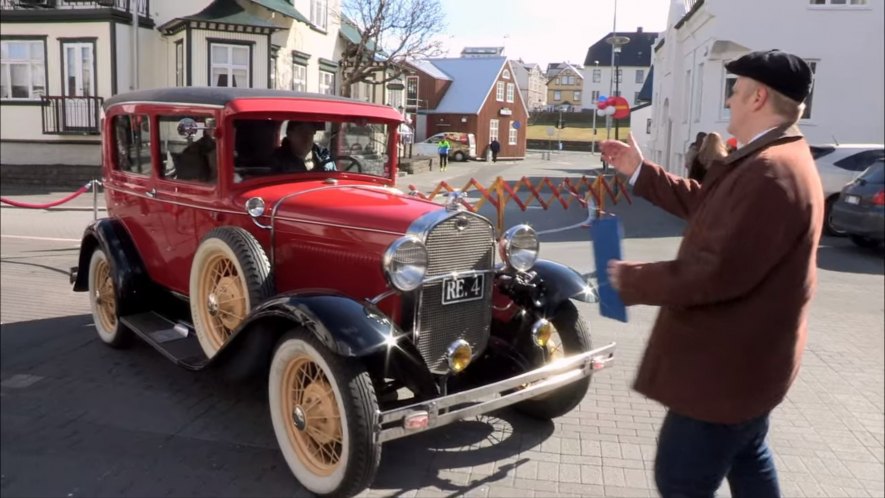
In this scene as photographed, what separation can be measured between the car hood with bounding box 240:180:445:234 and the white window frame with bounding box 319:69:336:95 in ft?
1.88

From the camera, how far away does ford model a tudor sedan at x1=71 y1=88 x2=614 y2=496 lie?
9.55ft

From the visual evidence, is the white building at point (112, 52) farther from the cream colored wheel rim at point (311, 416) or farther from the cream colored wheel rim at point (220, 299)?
the cream colored wheel rim at point (311, 416)

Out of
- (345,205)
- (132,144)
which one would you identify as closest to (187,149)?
(132,144)

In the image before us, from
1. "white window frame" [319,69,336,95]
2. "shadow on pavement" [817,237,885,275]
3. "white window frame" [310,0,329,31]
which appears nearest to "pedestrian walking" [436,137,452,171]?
"white window frame" [319,69,336,95]

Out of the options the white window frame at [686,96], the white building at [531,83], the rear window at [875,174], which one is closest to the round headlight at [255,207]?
the white building at [531,83]

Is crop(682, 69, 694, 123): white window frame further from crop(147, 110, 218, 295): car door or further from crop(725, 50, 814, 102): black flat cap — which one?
crop(147, 110, 218, 295): car door

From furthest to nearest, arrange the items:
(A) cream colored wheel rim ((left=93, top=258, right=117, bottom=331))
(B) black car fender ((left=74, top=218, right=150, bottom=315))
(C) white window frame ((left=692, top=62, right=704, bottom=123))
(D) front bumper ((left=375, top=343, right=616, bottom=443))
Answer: (A) cream colored wheel rim ((left=93, top=258, right=117, bottom=331)) → (B) black car fender ((left=74, top=218, right=150, bottom=315)) → (D) front bumper ((left=375, top=343, right=616, bottom=443)) → (C) white window frame ((left=692, top=62, right=704, bottom=123))

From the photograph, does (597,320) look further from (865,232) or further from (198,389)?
(865,232)

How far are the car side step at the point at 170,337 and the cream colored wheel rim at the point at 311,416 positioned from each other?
62cm

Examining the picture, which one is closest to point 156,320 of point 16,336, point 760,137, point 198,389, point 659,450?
point 198,389

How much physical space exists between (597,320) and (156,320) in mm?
3349

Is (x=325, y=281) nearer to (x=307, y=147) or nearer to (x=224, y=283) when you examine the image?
(x=224, y=283)

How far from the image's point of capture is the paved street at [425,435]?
285cm

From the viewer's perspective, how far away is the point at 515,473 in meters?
3.19
